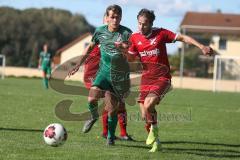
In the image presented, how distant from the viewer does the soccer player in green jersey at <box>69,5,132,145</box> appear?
30.4ft

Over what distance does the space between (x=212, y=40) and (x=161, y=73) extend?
62.0 m

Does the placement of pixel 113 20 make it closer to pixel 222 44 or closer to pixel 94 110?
pixel 94 110

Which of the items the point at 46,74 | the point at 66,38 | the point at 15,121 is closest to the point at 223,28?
the point at 66,38

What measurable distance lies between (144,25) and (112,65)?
1.04 m

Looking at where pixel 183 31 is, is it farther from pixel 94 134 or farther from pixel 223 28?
pixel 94 134

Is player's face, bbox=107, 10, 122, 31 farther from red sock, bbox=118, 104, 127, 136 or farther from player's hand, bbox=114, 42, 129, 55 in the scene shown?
red sock, bbox=118, 104, 127, 136

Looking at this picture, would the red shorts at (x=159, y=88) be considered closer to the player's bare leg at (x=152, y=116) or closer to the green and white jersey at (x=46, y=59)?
the player's bare leg at (x=152, y=116)

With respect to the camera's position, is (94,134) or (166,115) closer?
(94,134)

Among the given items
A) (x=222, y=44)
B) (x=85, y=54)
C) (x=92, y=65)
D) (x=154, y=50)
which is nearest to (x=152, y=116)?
(x=154, y=50)

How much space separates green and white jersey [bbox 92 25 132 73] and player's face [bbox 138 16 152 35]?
485mm

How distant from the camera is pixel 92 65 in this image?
35.8 feet

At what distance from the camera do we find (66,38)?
87.8 m

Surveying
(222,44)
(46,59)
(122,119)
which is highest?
(122,119)

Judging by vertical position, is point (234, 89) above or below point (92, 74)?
below
